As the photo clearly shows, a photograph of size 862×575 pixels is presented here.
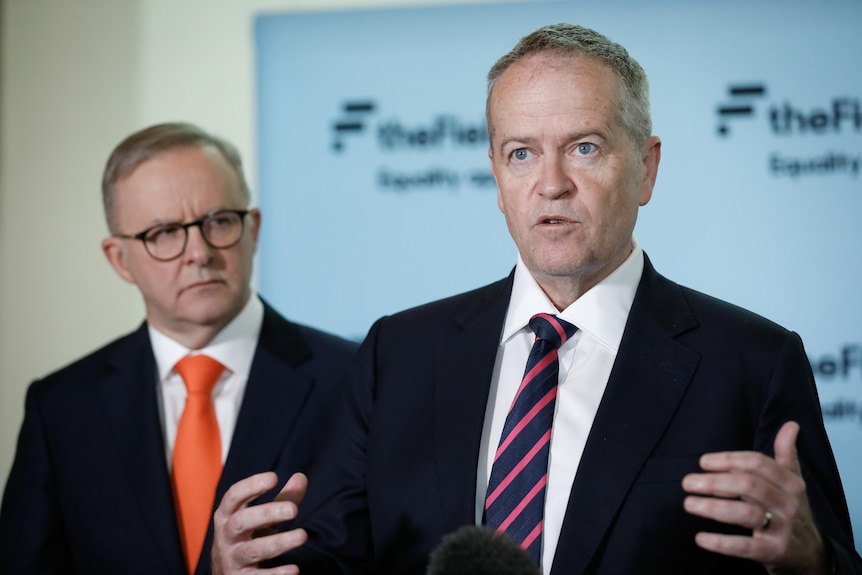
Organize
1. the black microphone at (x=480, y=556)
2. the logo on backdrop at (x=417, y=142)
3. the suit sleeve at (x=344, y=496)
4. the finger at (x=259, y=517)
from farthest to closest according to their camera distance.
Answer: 1. the logo on backdrop at (x=417, y=142)
2. the suit sleeve at (x=344, y=496)
3. the finger at (x=259, y=517)
4. the black microphone at (x=480, y=556)

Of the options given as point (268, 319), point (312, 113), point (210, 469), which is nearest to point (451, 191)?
point (312, 113)

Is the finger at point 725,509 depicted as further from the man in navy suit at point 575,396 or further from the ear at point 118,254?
the ear at point 118,254

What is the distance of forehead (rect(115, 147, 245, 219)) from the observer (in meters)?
2.55

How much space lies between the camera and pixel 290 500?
1.81 m

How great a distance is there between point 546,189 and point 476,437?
47 cm

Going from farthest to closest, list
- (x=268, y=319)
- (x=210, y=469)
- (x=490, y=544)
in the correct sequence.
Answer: (x=268, y=319) → (x=210, y=469) → (x=490, y=544)

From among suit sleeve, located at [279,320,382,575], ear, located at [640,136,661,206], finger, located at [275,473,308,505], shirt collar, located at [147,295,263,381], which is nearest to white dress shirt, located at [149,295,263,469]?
shirt collar, located at [147,295,263,381]

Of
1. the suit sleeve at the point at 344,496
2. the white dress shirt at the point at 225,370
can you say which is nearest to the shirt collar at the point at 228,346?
the white dress shirt at the point at 225,370

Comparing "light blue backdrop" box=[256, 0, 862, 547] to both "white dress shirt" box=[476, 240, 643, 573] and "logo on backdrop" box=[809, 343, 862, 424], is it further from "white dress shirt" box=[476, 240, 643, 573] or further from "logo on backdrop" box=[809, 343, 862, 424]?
"white dress shirt" box=[476, 240, 643, 573]

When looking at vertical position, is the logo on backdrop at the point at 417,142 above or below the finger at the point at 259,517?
above

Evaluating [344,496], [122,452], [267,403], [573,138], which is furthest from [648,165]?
[122,452]

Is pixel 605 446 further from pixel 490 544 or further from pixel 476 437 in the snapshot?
A: pixel 490 544

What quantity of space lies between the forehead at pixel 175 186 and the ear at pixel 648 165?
1126 mm

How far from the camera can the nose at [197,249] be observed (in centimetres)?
250
